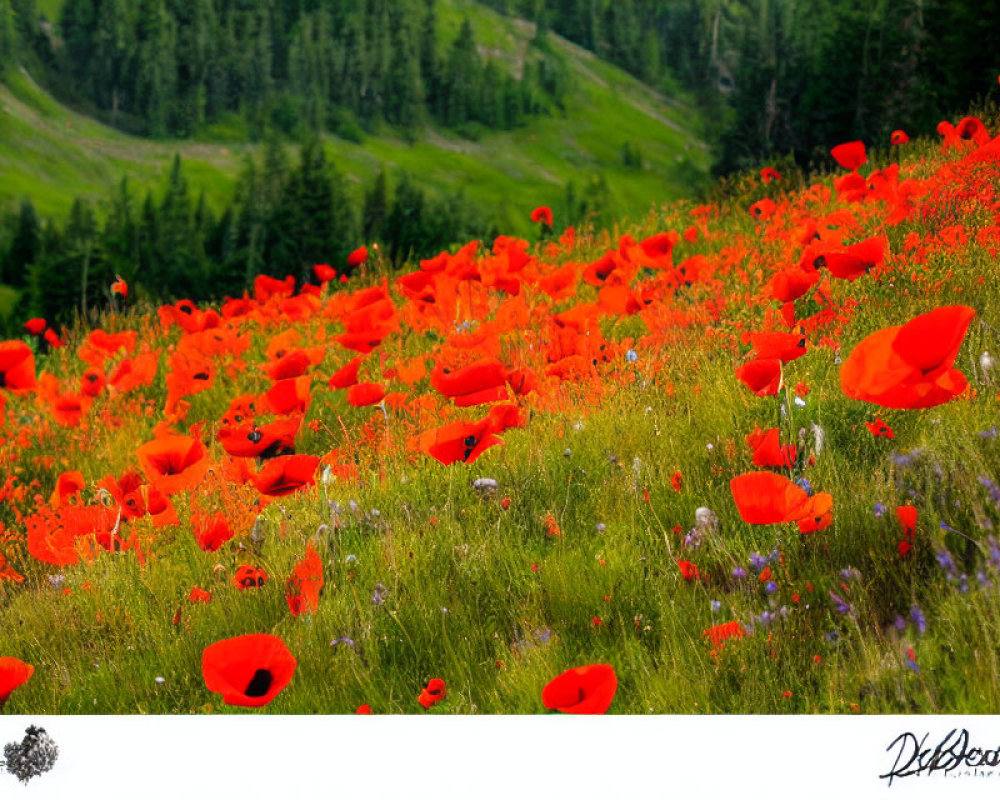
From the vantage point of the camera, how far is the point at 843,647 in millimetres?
1271

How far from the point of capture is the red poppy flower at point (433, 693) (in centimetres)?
137

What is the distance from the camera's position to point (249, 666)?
1.28 metres

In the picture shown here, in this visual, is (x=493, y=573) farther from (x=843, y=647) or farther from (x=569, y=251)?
(x=569, y=251)

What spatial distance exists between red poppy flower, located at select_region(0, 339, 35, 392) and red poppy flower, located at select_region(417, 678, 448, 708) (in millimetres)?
2007

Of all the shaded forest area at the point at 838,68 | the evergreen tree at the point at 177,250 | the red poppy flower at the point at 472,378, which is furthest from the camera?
the evergreen tree at the point at 177,250

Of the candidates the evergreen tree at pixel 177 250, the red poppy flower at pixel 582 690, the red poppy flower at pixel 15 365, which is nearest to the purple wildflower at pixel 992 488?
the red poppy flower at pixel 582 690

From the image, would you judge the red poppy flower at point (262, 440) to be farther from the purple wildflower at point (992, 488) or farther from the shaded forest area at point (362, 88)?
the shaded forest area at point (362, 88)

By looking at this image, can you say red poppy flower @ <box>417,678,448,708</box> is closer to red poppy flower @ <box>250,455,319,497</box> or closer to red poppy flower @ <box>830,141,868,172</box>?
red poppy flower @ <box>250,455,319,497</box>

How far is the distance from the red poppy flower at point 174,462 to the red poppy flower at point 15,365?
1.16 m

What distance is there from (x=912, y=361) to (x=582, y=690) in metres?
0.65

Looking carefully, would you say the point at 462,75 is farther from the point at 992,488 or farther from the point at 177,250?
the point at 992,488

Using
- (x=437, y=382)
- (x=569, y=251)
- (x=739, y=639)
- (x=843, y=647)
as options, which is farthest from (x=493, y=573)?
(x=569, y=251)
